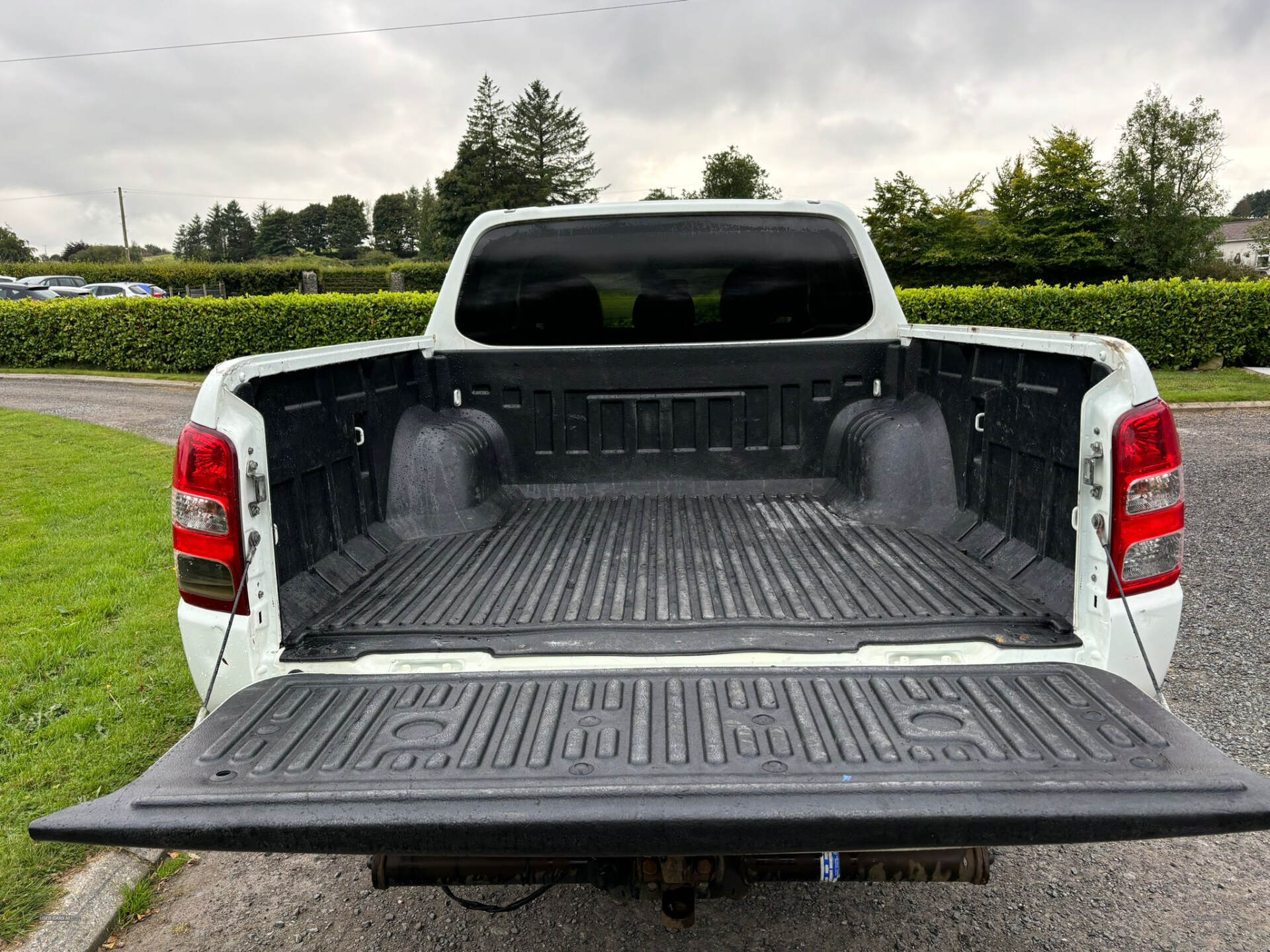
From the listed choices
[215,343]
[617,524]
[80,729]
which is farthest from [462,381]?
[215,343]

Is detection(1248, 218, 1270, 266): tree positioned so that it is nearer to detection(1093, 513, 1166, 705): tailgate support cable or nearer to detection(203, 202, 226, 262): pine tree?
detection(1093, 513, 1166, 705): tailgate support cable

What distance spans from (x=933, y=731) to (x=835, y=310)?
93.6 inches

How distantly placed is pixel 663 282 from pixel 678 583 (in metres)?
1.62

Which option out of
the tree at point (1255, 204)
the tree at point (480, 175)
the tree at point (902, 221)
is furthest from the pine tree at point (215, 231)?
the tree at point (1255, 204)

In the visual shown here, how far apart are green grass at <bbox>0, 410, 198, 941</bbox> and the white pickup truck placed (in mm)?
1309

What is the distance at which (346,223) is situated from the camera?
12131 cm

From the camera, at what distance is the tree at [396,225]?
4496 inches

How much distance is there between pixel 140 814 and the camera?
5.27 feet

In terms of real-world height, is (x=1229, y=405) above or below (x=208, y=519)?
below

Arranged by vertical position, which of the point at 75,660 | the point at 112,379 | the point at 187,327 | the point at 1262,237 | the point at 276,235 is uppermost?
the point at 276,235

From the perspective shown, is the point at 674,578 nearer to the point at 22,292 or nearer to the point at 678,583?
the point at 678,583

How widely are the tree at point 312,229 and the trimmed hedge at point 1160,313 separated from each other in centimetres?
12047

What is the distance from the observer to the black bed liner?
2.27m

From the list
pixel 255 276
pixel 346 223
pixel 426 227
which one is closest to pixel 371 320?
pixel 255 276
